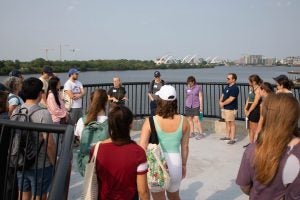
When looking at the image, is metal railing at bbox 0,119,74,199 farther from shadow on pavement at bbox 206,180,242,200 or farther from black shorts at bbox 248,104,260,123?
black shorts at bbox 248,104,260,123

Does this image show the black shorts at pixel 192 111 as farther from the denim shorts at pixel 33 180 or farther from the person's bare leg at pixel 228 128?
the denim shorts at pixel 33 180

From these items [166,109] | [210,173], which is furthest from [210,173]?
[166,109]

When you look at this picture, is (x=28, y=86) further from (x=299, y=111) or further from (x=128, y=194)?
(x=299, y=111)

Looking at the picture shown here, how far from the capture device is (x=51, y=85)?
547 cm

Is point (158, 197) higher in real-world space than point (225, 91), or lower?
lower

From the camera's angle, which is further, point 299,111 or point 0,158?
point 0,158

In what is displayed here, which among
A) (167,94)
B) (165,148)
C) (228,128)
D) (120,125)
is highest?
(167,94)

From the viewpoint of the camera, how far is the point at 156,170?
10.2 ft

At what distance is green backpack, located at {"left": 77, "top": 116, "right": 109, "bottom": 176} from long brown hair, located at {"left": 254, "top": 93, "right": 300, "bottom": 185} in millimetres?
→ 1515

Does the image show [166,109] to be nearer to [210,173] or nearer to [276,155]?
[276,155]

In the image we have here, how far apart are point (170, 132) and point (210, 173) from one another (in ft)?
8.62

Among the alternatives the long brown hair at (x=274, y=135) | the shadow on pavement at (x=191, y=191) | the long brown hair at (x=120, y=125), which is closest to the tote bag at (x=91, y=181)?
the long brown hair at (x=120, y=125)

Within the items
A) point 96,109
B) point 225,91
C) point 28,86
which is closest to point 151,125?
point 96,109

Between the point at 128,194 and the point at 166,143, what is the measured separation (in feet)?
2.66
